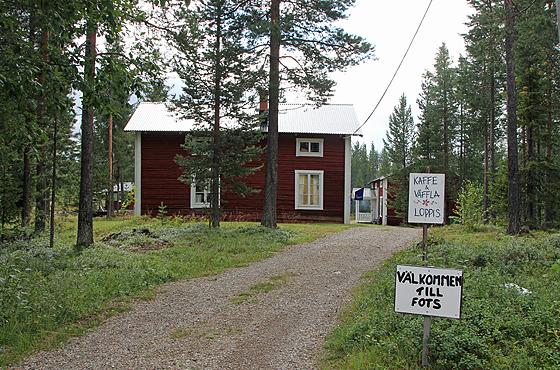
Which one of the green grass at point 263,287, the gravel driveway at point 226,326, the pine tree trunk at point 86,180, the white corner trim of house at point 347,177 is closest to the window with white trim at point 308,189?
the white corner trim of house at point 347,177

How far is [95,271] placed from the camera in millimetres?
10352

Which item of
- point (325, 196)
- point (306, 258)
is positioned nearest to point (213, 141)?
point (306, 258)

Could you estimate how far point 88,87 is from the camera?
7.59 meters

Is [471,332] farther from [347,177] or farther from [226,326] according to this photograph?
[347,177]

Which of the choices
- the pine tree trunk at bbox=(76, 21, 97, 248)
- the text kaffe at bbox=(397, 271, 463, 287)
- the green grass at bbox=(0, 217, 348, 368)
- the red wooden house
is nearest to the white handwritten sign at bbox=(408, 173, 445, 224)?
the text kaffe at bbox=(397, 271, 463, 287)

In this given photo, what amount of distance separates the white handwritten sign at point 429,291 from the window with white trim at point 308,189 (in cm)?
2365

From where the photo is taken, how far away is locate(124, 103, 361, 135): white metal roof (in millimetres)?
28375

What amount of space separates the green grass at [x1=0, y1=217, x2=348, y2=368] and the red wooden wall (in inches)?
368

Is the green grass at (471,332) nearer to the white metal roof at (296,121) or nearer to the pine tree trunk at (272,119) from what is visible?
the pine tree trunk at (272,119)

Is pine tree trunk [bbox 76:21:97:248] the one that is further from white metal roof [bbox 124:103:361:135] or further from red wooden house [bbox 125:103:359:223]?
red wooden house [bbox 125:103:359:223]

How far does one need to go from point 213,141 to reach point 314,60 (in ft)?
15.8

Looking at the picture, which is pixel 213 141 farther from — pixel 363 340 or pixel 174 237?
pixel 363 340

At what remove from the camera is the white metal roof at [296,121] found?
93.1ft

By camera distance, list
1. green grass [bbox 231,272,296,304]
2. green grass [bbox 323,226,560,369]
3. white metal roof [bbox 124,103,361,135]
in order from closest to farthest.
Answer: green grass [bbox 323,226,560,369] → green grass [bbox 231,272,296,304] → white metal roof [bbox 124,103,361,135]
